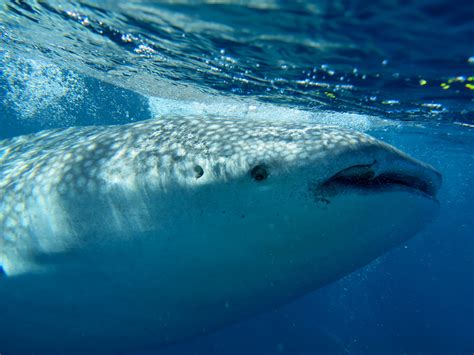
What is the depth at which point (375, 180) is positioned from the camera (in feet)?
8.02

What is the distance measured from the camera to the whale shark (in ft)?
7.82

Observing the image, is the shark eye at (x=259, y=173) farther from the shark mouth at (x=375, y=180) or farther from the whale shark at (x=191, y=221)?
the shark mouth at (x=375, y=180)

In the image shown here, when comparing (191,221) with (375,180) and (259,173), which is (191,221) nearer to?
(259,173)

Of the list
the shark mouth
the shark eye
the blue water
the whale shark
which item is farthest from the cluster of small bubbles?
the shark mouth

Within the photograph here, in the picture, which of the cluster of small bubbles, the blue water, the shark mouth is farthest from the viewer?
the cluster of small bubbles

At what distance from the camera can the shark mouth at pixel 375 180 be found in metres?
2.33

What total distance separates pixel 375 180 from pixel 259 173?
0.85m

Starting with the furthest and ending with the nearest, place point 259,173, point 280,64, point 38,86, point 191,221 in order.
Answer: point 38,86
point 280,64
point 191,221
point 259,173

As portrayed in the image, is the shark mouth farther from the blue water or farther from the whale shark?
the blue water

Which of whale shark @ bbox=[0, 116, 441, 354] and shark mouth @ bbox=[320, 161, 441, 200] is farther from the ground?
shark mouth @ bbox=[320, 161, 441, 200]

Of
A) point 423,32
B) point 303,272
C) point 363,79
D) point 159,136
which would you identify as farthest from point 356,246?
point 363,79

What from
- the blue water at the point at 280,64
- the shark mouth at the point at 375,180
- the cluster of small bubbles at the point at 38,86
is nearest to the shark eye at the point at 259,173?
the shark mouth at the point at 375,180

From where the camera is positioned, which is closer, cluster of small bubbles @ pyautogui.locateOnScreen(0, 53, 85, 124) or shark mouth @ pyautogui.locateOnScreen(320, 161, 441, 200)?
shark mouth @ pyautogui.locateOnScreen(320, 161, 441, 200)

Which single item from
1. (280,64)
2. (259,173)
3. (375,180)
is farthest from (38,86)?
(375,180)
